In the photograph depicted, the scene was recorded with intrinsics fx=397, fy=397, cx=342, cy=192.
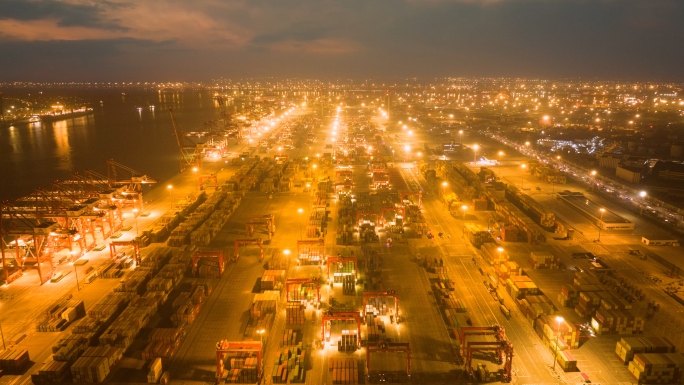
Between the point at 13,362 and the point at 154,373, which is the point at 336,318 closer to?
the point at 154,373

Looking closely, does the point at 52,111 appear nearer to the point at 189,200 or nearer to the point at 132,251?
the point at 189,200

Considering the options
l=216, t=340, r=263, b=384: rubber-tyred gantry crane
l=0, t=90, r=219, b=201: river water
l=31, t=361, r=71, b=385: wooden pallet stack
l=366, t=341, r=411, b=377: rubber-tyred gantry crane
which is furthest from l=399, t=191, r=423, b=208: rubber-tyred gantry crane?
l=0, t=90, r=219, b=201: river water

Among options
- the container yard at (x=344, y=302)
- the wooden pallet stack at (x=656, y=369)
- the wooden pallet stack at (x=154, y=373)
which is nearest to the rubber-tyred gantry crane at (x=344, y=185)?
the container yard at (x=344, y=302)

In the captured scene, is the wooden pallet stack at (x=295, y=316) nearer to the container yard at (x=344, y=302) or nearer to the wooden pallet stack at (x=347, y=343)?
the container yard at (x=344, y=302)

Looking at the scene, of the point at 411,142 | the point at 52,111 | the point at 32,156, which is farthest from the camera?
the point at 52,111

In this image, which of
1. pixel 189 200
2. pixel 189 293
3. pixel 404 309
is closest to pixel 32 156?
pixel 189 200

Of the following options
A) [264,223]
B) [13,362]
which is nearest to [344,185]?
[264,223]
